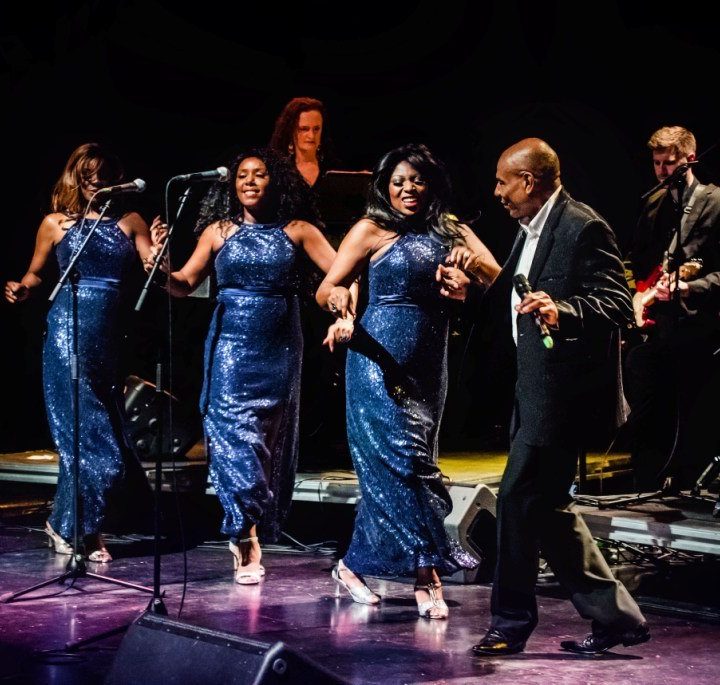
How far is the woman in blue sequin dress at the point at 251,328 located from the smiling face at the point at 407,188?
71 centimetres

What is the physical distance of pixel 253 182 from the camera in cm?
579

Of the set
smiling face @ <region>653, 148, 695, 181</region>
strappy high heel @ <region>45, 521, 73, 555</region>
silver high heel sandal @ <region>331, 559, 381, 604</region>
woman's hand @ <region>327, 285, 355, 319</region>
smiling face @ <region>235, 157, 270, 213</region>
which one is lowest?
strappy high heel @ <region>45, 521, 73, 555</region>

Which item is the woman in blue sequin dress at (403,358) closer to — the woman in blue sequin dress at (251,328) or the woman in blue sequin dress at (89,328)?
the woman in blue sequin dress at (251,328)

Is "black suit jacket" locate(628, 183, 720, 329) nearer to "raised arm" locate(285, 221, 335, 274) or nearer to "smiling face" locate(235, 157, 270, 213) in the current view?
"raised arm" locate(285, 221, 335, 274)

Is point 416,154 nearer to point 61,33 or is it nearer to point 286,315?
point 286,315

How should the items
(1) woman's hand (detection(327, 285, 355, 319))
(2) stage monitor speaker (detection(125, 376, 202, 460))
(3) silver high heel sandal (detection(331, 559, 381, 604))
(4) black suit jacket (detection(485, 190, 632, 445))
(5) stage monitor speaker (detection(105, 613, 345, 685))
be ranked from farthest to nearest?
(2) stage monitor speaker (detection(125, 376, 202, 460)), (3) silver high heel sandal (detection(331, 559, 381, 604)), (1) woman's hand (detection(327, 285, 355, 319)), (4) black suit jacket (detection(485, 190, 632, 445)), (5) stage monitor speaker (detection(105, 613, 345, 685))

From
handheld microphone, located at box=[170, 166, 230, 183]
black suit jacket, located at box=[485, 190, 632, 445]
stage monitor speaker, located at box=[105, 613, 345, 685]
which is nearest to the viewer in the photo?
stage monitor speaker, located at box=[105, 613, 345, 685]

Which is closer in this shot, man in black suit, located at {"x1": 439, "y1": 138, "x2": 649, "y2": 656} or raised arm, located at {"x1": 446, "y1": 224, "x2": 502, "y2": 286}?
man in black suit, located at {"x1": 439, "y1": 138, "x2": 649, "y2": 656}

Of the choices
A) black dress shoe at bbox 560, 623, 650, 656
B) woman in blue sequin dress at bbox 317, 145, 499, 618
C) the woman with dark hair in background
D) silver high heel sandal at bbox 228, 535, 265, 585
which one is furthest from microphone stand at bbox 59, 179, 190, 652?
the woman with dark hair in background

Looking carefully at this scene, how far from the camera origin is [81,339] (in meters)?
6.26

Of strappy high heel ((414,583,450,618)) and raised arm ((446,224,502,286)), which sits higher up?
raised arm ((446,224,502,286))

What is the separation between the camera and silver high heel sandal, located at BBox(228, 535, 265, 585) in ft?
18.9

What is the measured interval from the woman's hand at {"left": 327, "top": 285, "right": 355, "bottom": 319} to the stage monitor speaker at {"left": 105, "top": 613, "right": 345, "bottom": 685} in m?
1.70

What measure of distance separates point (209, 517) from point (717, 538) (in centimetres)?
366
